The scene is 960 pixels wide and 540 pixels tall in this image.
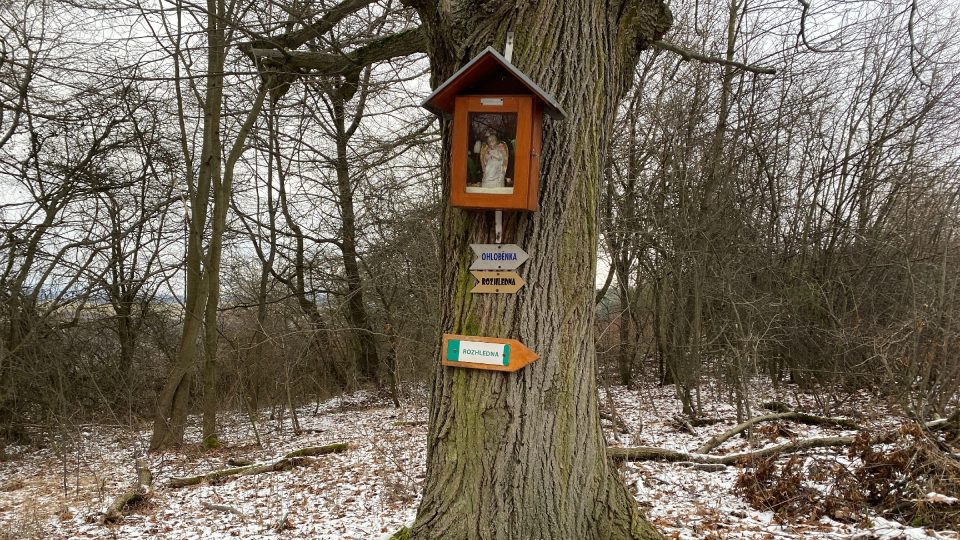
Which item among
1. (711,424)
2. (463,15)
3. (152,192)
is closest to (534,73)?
(463,15)

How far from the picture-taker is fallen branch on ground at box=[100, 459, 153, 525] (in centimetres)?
529

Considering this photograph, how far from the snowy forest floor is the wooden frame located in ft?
7.37

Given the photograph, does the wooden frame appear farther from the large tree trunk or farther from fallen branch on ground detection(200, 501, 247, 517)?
fallen branch on ground detection(200, 501, 247, 517)

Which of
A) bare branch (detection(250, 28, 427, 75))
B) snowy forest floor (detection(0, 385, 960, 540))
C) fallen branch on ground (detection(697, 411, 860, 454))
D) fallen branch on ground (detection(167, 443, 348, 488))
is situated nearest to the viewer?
snowy forest floor (detection(0, 385, 960, 540))

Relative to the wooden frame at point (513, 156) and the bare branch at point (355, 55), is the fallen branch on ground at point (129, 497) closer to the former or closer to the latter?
the bare branch at point (355, 55)

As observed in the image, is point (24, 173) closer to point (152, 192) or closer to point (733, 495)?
point (152, 192)

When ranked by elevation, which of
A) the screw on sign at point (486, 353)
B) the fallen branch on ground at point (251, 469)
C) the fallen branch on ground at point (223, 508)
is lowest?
the fallen branch on ground at point (251, 469)

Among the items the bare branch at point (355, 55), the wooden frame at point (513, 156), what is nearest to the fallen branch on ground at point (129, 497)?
the bare branch at point (355, 55)

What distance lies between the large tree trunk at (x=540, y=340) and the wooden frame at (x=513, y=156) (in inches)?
7.6

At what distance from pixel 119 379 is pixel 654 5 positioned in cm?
1132

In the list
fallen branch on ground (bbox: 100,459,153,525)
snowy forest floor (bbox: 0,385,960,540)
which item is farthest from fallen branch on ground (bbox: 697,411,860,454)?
fallen branch on ground (bbox: 100,459,153,525)

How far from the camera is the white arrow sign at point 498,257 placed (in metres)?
2.74

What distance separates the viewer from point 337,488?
5.72 meters

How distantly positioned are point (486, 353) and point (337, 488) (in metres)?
3.64
